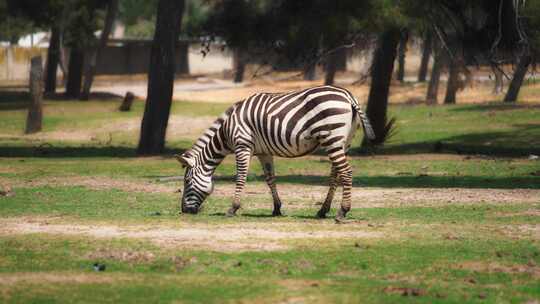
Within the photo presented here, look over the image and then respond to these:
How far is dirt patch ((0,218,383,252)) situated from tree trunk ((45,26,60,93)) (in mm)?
41349

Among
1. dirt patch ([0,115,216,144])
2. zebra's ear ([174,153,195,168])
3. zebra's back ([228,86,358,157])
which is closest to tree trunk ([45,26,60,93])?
dirt patch ([0,115,216,144])

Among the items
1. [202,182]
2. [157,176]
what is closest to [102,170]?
[157,176]

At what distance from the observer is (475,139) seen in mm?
35062

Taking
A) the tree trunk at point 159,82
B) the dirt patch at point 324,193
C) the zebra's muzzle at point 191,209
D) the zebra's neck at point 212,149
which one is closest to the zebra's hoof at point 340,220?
the zebra's neck at point 212,149

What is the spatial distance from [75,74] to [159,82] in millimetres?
25175

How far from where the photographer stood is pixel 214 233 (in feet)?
49.6

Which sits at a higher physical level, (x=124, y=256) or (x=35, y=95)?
(x=124, y=256)

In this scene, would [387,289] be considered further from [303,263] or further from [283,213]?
[283,213]

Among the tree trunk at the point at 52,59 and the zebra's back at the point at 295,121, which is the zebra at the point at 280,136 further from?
the tree trunk at the point at 52,59

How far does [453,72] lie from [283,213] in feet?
102

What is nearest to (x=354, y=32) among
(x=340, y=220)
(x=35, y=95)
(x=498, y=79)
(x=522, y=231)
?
(x=498, y=79)

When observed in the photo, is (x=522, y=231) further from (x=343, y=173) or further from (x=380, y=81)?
(x=380, y=81)

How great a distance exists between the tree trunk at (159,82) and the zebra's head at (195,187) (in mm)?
13877

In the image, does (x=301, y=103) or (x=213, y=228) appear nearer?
(x=213, y=228)
